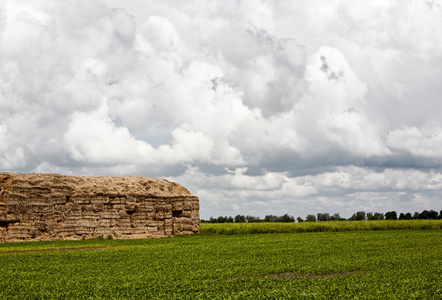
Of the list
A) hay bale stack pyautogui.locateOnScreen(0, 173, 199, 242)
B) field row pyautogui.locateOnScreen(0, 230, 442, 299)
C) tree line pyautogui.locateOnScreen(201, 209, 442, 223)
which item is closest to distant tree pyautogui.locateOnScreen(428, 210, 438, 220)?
tree line pyautogui.locateOnScreen(201, 209, 442, 223)

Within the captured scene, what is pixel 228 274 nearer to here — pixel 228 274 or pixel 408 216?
pixel 228 274

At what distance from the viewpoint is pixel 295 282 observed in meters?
18.2

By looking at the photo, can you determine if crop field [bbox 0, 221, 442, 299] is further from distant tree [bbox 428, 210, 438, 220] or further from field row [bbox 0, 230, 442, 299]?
distant tree [bbox 428, 210, 438, 220]

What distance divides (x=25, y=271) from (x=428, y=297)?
19.1 meters

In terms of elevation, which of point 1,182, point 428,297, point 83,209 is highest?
point 1,182

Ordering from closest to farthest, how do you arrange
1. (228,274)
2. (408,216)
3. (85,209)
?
(228,274), (85,209), (408,216)

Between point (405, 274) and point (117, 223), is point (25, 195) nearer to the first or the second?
point (117, 223)

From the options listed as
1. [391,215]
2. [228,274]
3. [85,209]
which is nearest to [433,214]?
[391,215]

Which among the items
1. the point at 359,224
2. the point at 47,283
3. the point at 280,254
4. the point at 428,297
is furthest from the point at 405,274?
the point at 359,224

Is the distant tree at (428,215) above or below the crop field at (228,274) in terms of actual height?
above

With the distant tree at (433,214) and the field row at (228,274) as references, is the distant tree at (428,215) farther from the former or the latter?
the field row at (228,274)

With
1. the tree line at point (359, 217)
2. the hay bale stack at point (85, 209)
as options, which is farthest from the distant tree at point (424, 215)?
the hay bale stack at point (85, 209)

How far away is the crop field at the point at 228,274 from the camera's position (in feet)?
53.5

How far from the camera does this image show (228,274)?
20.4m
